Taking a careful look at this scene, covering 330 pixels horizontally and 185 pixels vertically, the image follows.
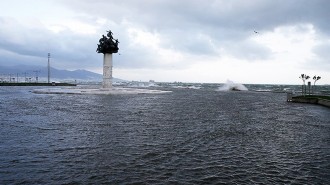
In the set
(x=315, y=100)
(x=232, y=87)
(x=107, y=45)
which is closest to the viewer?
(x=315, y=100)

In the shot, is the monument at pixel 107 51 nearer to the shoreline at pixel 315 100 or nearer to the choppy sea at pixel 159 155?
the shoreline at pixel 315 100

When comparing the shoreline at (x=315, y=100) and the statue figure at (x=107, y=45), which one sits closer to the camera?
the shoreline at (x=315, y=100)

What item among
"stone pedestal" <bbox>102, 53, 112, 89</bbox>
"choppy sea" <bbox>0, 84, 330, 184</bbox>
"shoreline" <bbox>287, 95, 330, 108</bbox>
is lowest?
"choppy sea" <bbox>0, 84, 330, 184</bbox>

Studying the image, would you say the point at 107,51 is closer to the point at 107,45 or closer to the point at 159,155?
the point at 107,45

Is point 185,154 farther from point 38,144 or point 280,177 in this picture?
point 38,144

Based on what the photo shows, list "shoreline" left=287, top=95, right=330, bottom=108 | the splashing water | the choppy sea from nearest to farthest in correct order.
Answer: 1. the choppy sea
2. "shoreline" left=287, top=95, right=330, bottom=108
3. the splashing water

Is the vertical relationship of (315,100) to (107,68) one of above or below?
below

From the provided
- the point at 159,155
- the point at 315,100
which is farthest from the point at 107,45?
the point at 159,155

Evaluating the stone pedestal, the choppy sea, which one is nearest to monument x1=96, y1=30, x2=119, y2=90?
the stone pedestal

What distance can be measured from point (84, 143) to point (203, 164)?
20.7ft

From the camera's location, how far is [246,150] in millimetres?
14430

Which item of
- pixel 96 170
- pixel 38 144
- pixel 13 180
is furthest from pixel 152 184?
pixel 38 144

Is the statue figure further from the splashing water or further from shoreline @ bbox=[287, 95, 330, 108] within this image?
the splashing water

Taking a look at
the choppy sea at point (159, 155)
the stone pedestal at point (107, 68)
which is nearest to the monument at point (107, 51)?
the stone pedestal at point (107, 68)
